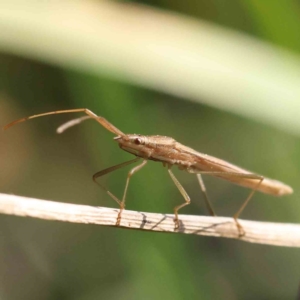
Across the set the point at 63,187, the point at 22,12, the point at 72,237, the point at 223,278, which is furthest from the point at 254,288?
the point at 22,12

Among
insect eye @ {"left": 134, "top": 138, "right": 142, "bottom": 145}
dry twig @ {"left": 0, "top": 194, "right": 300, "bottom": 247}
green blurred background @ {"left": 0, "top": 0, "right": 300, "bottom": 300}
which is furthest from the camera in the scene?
green blurred background @ {"left": 0, "top": 0, "right": 300, "bottom": 300}

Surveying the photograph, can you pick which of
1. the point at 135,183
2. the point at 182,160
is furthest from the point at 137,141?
the point at 135,183

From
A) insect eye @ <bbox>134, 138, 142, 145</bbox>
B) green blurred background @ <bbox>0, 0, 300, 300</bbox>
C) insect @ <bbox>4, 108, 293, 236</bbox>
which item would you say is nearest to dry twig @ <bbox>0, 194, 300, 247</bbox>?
insect @ <bbox>4, 108, 293, 236</bbox>

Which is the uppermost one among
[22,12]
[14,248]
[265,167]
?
[22,12]

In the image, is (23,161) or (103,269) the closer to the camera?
(103,269)

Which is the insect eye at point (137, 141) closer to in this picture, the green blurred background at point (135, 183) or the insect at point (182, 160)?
the insect at point (182, 160)

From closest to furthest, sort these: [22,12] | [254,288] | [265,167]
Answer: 1. [22,12]
2. [254,288]
3. [265,167]

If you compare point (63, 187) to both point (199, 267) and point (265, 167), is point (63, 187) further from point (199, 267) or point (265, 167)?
point (265, 167)

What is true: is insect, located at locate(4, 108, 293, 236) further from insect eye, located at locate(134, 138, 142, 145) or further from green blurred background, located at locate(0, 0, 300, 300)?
green blurred background, located at locate(0, 0, 300, 300)
